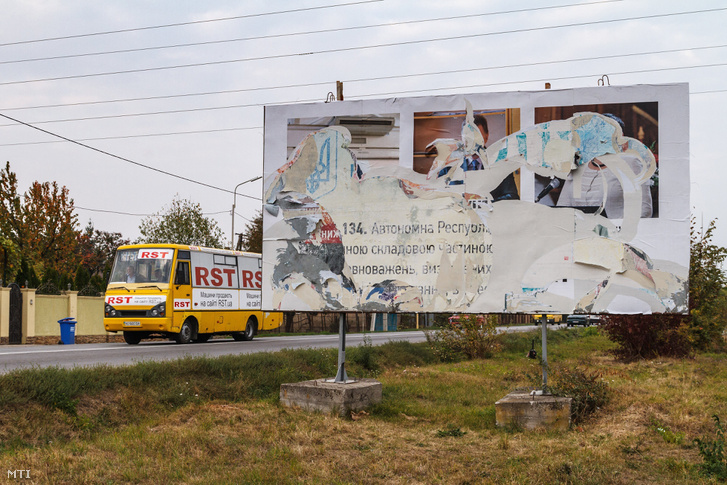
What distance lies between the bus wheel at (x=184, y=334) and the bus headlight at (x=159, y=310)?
1106 millimetres

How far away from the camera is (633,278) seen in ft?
27.9

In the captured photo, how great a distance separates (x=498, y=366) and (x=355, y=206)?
9381 mm

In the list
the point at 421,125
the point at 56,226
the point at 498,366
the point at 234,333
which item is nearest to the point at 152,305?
the point at 234,333

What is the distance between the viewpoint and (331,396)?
9.32m

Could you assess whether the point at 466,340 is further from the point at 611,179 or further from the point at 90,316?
the point at 90,316

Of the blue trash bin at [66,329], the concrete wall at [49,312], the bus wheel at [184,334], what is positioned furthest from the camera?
the concrete wall at [49,312]

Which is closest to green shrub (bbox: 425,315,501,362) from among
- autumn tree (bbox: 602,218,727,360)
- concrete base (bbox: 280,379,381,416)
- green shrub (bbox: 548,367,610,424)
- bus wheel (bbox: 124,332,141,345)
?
autumn tree (bbox: 602,218,727,360)

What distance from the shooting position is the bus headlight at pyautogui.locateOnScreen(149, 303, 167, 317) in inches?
831

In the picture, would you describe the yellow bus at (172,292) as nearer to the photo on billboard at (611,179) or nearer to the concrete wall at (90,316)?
the concrete wall at (90,316)

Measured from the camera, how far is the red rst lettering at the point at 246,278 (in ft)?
83.4

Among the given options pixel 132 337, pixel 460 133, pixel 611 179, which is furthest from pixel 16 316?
pixel 611 179

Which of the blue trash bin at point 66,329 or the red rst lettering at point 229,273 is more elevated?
the red rst lettering at point 229,273

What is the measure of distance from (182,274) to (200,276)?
1062 mm

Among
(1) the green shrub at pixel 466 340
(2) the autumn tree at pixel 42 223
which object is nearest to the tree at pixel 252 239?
(2) the autumn tree at pixel 42 223
